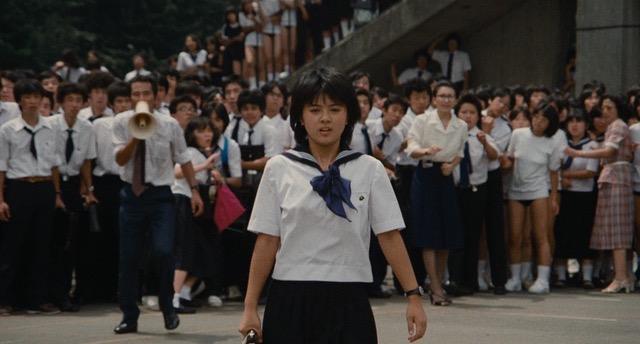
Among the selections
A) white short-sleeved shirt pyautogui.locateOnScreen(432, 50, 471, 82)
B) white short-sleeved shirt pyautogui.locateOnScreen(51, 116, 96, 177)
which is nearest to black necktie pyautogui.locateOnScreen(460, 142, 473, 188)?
white short-sleeved shirt pyautogui.locateOnScreen(51, 116, 96, 177)

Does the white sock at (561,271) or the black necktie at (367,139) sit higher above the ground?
the black necktie at (367,139)

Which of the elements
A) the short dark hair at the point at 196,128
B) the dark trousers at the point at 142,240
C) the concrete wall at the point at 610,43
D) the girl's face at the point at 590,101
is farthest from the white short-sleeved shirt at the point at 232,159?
the concrete wall at the point at 610,43

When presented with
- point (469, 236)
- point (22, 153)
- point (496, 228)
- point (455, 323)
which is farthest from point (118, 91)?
point (496, 228)

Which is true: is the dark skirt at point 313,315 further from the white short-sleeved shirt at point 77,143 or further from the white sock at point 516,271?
the white sock at point 516,271

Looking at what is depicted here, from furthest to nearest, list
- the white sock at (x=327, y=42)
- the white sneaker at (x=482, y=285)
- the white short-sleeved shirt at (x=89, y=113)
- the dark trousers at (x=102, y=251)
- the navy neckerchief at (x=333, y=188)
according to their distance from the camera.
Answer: the white sock at (x=327, y=42) < the white sneaker at (x=482, y=285) < the white short-sleeved shirt at (x=89, y=113) < the dark trousers at (x=102, y=251) < the navy neckerchief at (x=333, y=188)

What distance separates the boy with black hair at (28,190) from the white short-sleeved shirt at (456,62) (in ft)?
30.3

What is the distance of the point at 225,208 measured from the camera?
12.5 m

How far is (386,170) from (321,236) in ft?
19.5

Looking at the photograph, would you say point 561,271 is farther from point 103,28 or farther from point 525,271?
point 103,28

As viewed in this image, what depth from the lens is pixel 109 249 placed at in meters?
13.2

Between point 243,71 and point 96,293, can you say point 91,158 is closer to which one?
point 96,293

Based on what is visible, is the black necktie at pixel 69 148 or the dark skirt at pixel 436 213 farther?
the dark skirt at pixel 436 213

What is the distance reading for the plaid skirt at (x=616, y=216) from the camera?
46.2 feet

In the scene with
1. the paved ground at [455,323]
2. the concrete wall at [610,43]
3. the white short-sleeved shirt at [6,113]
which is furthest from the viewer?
the concrete wall at [610,43]
